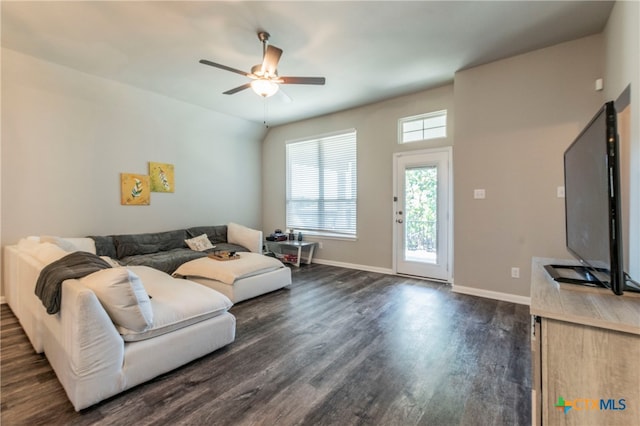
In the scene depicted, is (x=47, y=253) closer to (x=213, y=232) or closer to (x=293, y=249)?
(x=213, y=232)

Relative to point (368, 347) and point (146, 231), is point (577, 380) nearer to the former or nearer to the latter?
point (368, 347)

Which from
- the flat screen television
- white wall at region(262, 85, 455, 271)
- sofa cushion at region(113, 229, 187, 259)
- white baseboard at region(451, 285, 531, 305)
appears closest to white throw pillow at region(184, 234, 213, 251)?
sofa cushion at region(113, 229, 187, 259)

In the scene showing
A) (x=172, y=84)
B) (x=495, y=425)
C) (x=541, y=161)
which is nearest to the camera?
(x=495, y=425)

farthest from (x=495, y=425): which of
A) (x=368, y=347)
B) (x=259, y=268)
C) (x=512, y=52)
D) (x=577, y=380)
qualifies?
(x=512, y=52)

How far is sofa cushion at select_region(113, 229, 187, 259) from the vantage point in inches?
166

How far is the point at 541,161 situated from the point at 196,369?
408 cm

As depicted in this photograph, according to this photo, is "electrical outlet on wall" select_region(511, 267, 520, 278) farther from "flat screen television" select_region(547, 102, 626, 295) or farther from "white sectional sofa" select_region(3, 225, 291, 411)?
"white sectional sofa" select_region(3, 225, 291, 411)

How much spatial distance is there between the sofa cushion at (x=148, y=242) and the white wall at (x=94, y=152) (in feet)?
0.75

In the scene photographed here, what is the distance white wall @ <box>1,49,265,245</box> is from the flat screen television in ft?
17.1

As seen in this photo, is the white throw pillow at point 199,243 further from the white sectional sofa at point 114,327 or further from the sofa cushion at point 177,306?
the white sectional sofa at point 114,327

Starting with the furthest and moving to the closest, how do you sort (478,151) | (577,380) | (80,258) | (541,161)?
(478,151) → (541,161) → (80,258) → (577,380)

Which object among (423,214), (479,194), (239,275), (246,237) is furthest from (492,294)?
(246,237)

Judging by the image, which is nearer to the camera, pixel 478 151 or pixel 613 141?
pixel 613 141

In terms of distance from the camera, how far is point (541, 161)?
331cm
